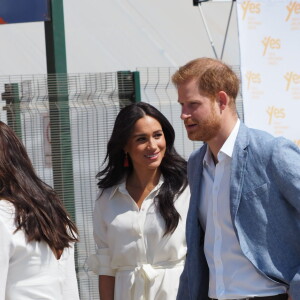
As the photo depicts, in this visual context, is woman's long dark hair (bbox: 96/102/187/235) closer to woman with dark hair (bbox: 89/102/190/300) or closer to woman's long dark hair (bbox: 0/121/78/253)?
woman with dark hair (bbox: 89/102/190/300)

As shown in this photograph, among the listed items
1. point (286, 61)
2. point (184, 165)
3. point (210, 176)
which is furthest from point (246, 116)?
point (210, 176)

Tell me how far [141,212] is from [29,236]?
4.67 ft

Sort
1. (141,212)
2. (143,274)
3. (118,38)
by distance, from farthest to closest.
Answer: (118,38) < (141,212) < (143,274)

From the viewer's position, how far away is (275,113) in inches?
201

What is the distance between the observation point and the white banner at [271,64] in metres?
5.05

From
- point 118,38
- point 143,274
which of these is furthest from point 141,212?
point 118,38

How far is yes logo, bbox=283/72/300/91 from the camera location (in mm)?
5125

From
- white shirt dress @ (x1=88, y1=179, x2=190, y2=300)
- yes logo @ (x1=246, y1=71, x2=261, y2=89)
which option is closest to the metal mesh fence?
yes logo @ (x1=246, y1=71, x2=261, y2=89)

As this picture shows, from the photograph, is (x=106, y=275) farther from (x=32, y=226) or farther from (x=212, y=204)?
(x=32, y=226)

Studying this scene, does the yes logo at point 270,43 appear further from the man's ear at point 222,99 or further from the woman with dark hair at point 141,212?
the man's ear at point 222,99

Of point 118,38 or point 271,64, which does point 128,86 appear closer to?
point 271,64

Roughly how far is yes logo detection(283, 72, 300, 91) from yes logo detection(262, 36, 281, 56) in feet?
0.58

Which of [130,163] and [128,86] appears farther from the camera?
[128,86]

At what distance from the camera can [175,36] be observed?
9.76m
